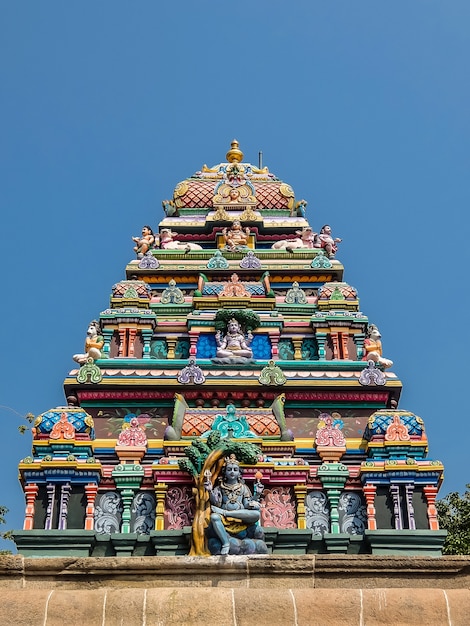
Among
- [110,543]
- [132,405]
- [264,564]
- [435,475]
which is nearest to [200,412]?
[132,405]

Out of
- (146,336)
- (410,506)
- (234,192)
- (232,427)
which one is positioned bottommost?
(410,506)

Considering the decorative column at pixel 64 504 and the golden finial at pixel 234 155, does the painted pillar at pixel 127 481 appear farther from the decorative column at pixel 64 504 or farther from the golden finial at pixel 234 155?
the golden finial at pixel 234 155

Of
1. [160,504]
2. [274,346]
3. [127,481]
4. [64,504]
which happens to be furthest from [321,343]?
[64,504]

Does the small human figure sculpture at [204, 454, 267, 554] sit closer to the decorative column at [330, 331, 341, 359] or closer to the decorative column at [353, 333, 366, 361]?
the decorative column at [330, 331, 341, 359]

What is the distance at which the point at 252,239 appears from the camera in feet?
89.6

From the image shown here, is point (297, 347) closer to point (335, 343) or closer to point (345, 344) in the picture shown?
point (335, 343)

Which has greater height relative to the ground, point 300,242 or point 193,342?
point 300,242

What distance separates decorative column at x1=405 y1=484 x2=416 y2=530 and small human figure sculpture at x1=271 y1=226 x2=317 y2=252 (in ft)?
35.0

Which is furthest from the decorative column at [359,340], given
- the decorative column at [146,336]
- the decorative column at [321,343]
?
the decorative column at [146,336]

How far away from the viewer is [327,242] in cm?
2631

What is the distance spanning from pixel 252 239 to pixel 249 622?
19.5 metres

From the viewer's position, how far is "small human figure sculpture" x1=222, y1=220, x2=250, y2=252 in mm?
26325

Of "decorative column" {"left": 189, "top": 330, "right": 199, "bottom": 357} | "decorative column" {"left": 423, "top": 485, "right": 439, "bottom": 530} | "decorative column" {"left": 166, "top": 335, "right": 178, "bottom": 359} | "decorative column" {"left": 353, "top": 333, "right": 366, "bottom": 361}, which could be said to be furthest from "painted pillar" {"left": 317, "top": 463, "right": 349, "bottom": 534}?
"decorative column" {"left": 166, "top": 335, "right": 178, "bottom": 359}

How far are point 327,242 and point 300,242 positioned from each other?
2.69 ft
